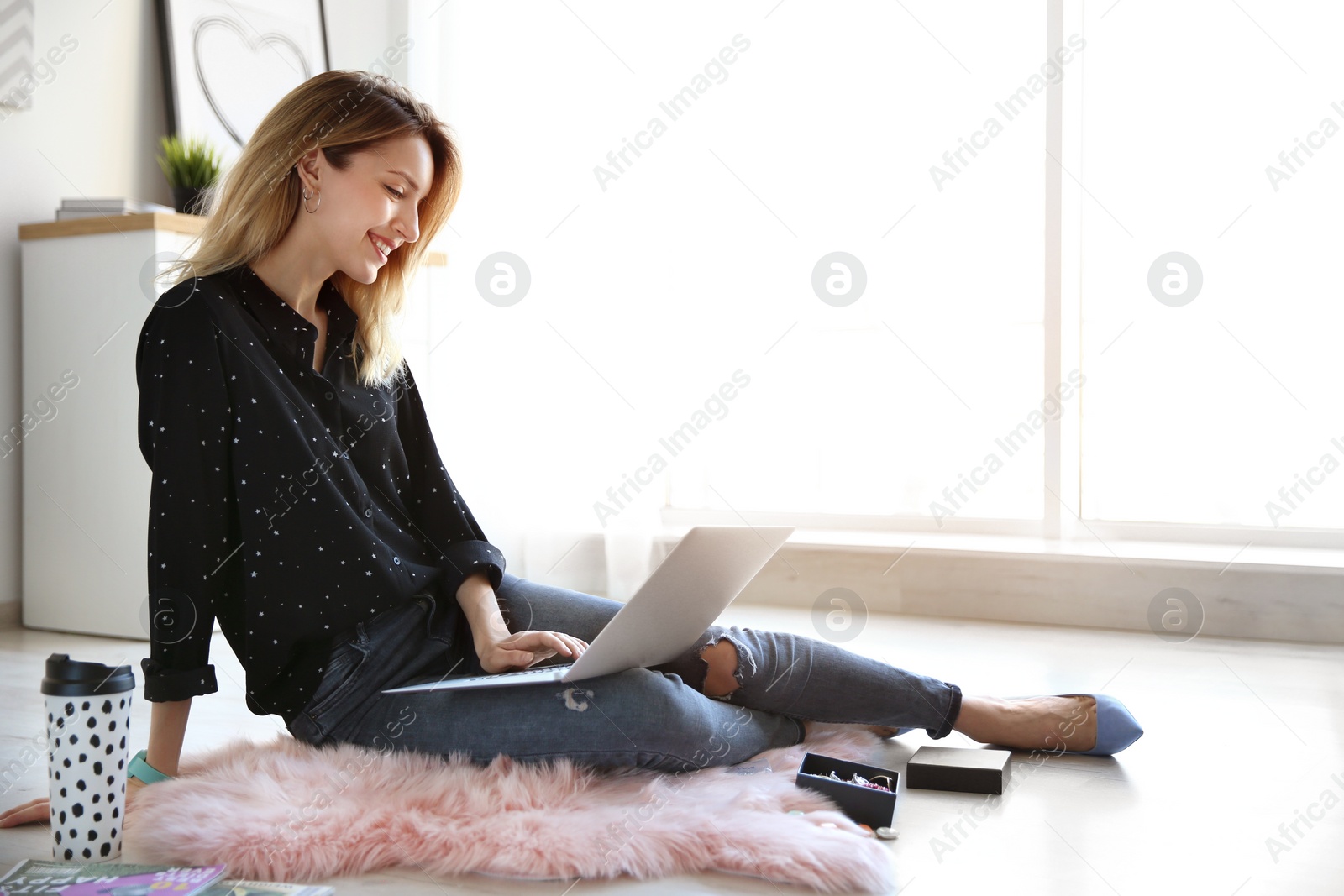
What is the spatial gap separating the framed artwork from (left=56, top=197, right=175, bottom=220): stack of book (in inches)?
15.8

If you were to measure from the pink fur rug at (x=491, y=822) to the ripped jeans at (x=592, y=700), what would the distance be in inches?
1.2

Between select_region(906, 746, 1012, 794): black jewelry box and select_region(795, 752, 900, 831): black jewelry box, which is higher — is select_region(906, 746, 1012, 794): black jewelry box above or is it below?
above

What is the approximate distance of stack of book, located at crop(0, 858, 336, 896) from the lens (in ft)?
3.23

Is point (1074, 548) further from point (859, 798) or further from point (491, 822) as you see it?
point (491, 822)

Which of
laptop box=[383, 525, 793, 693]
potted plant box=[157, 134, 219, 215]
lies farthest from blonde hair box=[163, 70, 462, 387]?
potted plant box=[157, 134, 219, 215]

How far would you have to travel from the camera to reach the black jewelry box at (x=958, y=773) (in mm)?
1410

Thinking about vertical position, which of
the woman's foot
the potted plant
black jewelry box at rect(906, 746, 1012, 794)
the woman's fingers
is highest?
the potted plant

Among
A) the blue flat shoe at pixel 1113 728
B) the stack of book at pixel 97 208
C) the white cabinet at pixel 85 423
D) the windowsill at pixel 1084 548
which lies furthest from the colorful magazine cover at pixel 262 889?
the stack of book at pixel 97 208

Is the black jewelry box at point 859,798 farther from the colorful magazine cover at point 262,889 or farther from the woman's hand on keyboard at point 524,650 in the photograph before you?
the colorful magazine cover at point 262,889

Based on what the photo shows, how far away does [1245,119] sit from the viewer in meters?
2.76

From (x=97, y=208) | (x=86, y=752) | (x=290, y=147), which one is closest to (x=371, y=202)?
(x=290, y=147)

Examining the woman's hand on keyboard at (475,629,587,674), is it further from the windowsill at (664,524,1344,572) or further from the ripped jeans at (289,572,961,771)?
the windowsill at (664,524,1344,572)

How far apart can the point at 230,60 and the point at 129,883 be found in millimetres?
2515

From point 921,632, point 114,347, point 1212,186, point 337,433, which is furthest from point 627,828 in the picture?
point 1212,186
